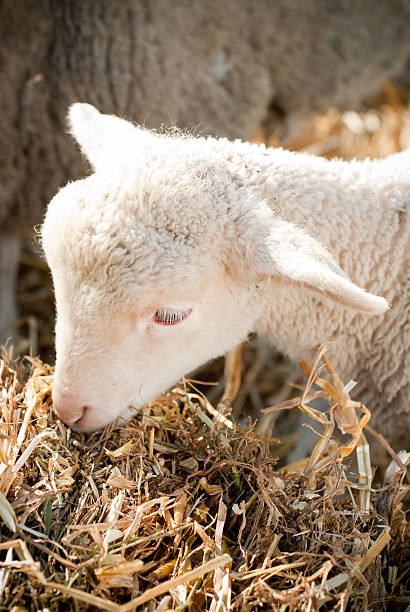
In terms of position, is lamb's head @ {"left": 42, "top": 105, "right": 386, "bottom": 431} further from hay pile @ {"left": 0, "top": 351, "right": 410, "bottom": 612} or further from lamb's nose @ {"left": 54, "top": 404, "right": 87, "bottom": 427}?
hay pile @ {"left": 0, "top": 351, "right": 410, "bottom": 612}

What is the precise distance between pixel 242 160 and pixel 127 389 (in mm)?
822

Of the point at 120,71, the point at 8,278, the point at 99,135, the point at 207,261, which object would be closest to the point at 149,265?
the point at 207,261

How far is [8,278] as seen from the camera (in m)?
3.41

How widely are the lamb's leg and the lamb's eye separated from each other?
1.89 meters

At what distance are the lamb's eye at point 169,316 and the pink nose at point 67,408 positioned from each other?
0.35 m

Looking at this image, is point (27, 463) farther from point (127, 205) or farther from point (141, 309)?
point (127, 205)

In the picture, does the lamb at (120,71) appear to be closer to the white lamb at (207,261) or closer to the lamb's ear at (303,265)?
the white lamb at (207,261)

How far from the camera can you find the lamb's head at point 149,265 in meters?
1.59

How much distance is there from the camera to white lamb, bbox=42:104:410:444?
159 cm

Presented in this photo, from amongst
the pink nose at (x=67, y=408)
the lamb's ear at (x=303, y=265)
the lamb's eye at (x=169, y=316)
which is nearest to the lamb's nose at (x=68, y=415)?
the pink nose at (x=67, y=408)

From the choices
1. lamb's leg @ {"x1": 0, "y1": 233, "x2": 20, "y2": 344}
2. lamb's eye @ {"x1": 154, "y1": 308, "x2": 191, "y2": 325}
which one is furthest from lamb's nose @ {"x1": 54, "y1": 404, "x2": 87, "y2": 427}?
lamb's leg @ {"x1": 0, "y1": 233, "x2": 20, "y2": 344}

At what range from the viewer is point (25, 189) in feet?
10.3

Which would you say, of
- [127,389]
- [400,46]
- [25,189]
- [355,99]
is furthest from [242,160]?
[400,46]

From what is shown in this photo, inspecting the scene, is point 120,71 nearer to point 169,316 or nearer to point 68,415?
point 169,316
